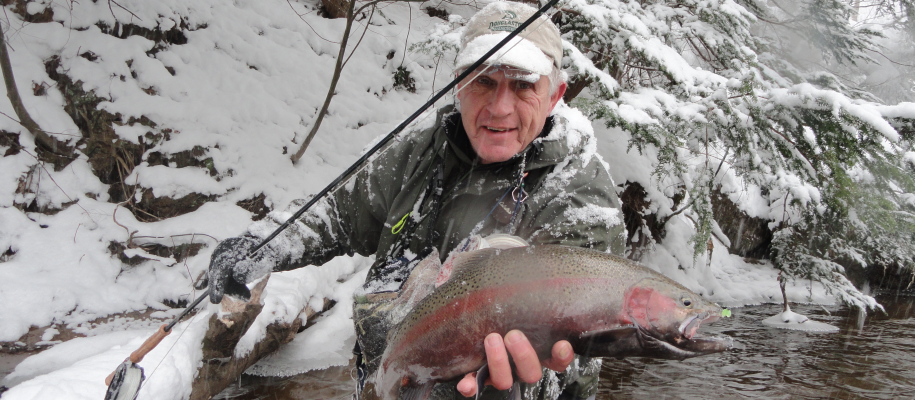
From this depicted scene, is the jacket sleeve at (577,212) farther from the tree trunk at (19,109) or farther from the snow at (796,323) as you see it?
the snow at (796,323)

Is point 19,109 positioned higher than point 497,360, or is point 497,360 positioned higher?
point 497,360

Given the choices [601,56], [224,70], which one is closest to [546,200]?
[601,56]

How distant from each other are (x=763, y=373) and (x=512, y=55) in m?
5.33

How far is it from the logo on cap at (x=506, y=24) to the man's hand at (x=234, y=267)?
1.39 meters

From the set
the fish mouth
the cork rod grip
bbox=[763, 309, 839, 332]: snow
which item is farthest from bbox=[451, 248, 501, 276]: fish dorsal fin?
bbox=[763, 309, 839, 332]: snow

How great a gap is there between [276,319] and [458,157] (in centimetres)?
337

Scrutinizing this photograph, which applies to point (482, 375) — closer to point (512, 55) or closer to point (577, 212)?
point (577, 212)

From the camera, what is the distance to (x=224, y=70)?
24.7 feet

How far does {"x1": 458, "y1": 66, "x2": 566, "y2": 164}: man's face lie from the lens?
6.47 feet

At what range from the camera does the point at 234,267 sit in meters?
2.24

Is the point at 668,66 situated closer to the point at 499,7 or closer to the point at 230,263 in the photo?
the point at 499,7

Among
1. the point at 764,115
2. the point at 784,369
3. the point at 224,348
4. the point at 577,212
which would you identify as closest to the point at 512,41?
the point at 577,212

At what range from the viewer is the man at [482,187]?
1.94 metres

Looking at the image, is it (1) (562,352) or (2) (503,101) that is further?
(2) (503,101)
